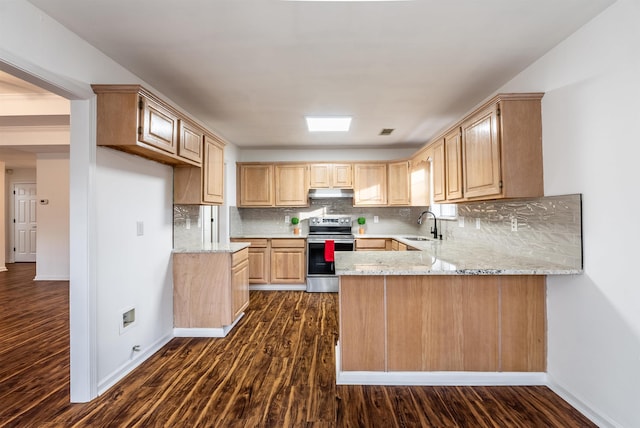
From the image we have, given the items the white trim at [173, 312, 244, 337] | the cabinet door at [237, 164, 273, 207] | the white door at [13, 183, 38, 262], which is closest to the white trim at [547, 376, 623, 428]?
the white trim at [173, 312, 244, 337]

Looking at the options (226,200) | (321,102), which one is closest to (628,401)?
(321,102)

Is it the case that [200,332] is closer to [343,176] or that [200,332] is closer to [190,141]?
[190,141]

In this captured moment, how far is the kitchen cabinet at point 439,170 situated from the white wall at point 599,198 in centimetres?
113

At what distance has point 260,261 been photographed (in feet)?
15.9

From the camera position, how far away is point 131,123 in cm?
206

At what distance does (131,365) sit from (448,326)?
8.12 ft

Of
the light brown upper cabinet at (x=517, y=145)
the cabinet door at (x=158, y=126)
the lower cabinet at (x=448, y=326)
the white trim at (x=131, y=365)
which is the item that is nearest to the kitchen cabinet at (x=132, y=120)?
the cabinet door at (x=158, y=126)

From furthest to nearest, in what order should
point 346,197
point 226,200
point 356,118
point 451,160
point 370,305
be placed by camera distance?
point 346,197, point 226,200, point 356,118, point 451,160, point 370,305

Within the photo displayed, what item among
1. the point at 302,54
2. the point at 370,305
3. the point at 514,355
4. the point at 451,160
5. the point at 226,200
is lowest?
the point at 514,355

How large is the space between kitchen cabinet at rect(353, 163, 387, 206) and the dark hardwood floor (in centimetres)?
262

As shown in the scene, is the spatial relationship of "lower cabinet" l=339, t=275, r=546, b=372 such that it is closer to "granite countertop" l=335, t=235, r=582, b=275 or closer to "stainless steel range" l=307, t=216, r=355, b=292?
"granite countertop" l=335, t=235, r=582, b=275

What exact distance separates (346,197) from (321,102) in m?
2.39

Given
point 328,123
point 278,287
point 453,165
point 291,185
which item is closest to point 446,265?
point 453,165

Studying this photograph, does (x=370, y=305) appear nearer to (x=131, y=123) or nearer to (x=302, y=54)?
(x=302, y=54)
